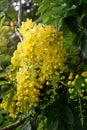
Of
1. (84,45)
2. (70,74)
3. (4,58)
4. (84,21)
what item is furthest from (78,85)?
(4,58)

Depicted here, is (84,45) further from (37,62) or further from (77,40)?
(37,62)

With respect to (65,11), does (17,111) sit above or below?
below

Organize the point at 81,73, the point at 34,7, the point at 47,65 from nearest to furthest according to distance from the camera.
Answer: the point at 47,65
the point at 81,73
the point at 34,7

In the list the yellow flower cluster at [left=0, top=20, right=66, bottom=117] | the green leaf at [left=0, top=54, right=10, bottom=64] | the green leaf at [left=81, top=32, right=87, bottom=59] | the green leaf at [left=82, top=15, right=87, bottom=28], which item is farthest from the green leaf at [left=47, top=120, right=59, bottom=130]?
the green leaf at [left=0, top=54, right=10, bottom=64]

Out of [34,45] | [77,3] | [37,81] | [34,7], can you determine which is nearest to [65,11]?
[77,3]

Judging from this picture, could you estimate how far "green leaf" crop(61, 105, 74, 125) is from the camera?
5.09ft

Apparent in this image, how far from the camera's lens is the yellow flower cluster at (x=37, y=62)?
1.51m

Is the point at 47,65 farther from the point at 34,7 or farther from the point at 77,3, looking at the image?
the point at 34,7

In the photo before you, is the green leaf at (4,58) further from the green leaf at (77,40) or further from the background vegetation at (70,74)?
the green leaf at (77,40)

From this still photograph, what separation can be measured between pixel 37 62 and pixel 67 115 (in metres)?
0.27

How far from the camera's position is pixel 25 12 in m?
3.95

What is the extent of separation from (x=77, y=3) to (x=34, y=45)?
11.0 inches

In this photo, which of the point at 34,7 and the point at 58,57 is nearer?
the point at 58,57

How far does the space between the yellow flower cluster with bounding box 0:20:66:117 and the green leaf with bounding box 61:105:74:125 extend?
0.13 m
